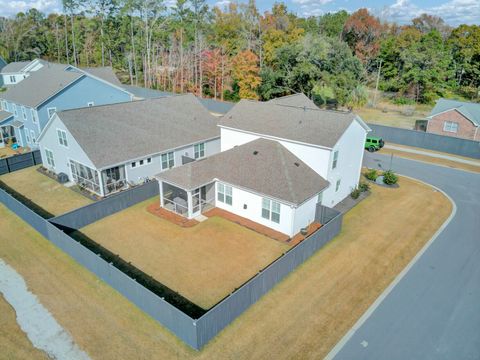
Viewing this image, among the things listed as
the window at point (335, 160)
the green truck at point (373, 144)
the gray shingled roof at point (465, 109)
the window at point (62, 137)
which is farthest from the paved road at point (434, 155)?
the window at point (62, 137)

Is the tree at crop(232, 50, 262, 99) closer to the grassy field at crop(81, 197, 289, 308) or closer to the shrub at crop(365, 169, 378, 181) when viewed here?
the shrub at crop(365, 169, 378, 181)

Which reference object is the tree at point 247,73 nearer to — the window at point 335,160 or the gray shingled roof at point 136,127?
the gray shingled roof at point 136,127

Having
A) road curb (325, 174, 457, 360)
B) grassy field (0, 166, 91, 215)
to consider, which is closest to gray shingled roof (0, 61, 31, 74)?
grassy field (0, 166, 91, 215)

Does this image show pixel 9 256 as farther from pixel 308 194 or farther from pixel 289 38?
pixel 289 38

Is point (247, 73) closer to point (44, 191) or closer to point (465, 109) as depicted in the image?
point (465, 109)

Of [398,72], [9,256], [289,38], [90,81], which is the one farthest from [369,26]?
[9,256]

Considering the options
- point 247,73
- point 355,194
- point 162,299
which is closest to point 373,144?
point 355,194

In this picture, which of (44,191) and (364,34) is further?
(364,34)
